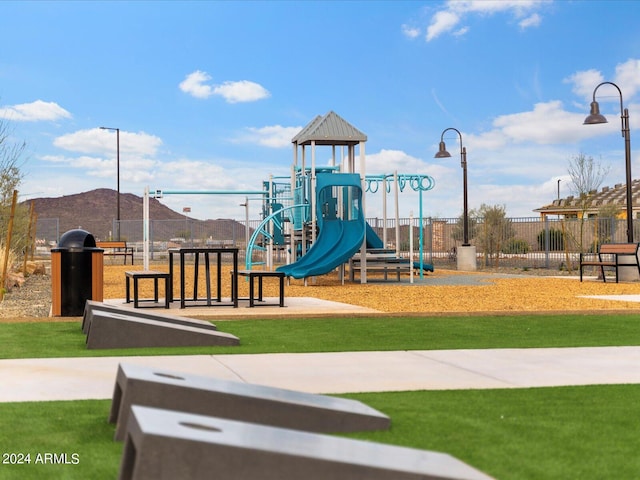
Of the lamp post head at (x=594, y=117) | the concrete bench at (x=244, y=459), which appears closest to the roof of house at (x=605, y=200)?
the lamp post head at (x=594, y=117)

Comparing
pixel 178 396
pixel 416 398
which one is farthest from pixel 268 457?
pixel 416 398

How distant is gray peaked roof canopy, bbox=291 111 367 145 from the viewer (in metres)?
23.1

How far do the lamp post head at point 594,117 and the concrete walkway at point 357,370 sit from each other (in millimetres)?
15773

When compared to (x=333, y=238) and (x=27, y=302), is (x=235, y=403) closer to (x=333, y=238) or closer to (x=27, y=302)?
(x=27, y=302)

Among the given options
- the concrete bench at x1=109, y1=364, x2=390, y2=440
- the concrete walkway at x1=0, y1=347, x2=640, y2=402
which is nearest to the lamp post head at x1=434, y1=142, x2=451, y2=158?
the concrete walkway at x1=0, y1=347, x2=640, y2=402

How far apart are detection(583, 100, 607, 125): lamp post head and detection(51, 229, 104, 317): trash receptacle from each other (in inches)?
628

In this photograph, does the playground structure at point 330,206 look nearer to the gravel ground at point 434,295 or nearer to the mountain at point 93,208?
the gravel ground at point 434,295

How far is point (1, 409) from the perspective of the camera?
215 inches

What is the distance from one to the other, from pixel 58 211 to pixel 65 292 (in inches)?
4961

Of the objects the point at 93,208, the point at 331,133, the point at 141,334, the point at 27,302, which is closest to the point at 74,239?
the point at 141,334

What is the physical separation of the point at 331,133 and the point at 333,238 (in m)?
3.11

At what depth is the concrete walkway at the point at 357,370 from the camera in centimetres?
638

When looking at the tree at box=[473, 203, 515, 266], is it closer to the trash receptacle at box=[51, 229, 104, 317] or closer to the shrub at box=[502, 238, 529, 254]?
the shrub at box=[502, 238, 529, 254]

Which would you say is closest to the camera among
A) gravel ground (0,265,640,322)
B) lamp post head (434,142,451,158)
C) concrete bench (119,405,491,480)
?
concrete bench (119,405,491,480)
